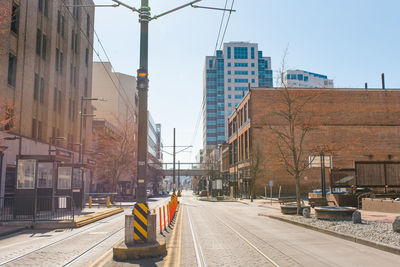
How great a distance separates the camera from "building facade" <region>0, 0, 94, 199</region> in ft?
86.0

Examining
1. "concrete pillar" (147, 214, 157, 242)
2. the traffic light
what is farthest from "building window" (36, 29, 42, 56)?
"concrete pillar" (147, 214, 157, 242)

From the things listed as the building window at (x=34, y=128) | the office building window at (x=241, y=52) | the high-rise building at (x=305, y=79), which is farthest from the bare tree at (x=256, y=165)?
the high-rise building at (x=305, y=79)

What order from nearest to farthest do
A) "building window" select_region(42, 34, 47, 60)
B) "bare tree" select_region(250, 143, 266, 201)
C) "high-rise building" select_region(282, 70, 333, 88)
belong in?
1. "building window" select_region(42, 34, 47, 60)
2. "bare tree" select_region(250, 143, 266, 201)
3. "high-rise building" select_region(282, 70, 333, 88)

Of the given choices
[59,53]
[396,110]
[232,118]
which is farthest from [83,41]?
[396,110]

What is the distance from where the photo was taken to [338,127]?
54188mm

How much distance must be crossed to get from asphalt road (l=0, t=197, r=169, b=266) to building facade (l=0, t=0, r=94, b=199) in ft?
25.5

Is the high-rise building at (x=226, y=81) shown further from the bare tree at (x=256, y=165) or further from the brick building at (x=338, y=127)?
the bare tree at (x=256, y=165)

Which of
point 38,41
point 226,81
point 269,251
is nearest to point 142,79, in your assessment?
point 269,251

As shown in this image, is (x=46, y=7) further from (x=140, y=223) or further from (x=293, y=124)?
(x=140, y=223)

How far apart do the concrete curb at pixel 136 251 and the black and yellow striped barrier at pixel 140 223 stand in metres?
0.32

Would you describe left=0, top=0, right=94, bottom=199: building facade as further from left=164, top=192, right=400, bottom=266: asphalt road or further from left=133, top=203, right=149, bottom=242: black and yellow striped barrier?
left=164, top=192, right=400, bottom=266: asphalt road

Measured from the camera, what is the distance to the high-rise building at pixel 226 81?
14225 centimetres

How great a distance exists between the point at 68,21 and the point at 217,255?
35.3 m

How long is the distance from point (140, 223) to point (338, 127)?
48.9 m
